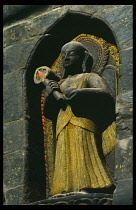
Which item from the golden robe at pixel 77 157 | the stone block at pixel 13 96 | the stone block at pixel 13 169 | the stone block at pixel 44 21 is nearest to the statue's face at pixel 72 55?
the golden robe at pixel 77 157

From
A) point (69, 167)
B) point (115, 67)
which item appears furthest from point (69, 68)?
point (69, 167)

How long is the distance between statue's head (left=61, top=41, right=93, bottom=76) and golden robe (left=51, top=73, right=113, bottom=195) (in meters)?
0.23

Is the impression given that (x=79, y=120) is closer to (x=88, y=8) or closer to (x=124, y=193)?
(x=124, y=193)

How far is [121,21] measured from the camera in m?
9.75

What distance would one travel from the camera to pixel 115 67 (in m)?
9.82

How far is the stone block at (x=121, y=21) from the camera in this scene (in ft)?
31.4

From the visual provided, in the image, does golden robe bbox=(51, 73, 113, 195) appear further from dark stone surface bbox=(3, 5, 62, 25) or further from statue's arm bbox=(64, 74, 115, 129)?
dark stone surface bbox=(3, 5, 62, 25)

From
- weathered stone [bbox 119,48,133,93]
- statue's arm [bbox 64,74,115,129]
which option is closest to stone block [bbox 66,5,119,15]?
weathered stone [bbox 119,48,133,93]

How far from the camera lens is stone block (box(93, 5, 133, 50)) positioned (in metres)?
9.58

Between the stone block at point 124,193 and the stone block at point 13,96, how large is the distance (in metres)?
1.90

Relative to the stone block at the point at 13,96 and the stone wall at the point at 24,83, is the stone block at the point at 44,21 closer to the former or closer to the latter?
the stone wall at the point at 24,83

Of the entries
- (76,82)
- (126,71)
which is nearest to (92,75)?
(76,82)
